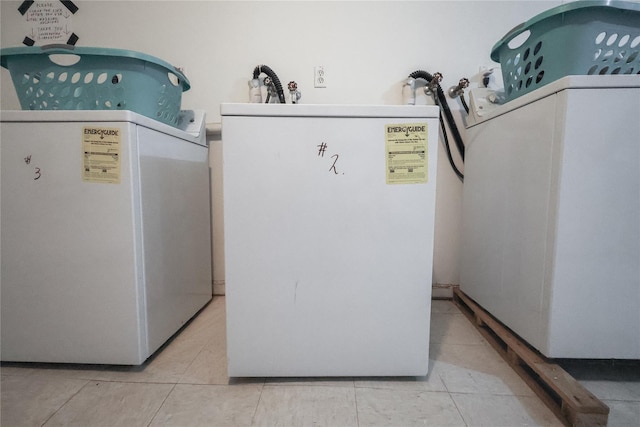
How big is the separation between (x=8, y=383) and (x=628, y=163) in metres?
1.82

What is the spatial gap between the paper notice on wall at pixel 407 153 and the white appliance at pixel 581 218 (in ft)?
1.18

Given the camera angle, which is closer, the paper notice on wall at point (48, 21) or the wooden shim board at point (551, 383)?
the wooden shim board at point (551, 383)

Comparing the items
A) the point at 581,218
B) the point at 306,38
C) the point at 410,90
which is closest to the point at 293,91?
the point at 306,38

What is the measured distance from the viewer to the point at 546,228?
2.39 ft

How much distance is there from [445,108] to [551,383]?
3.74 ft

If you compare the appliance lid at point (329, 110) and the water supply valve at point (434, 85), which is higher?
the water supply valve at point (434, 85)

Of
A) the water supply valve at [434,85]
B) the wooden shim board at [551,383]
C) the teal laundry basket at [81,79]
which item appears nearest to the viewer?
the wooden shim board at [551,383]

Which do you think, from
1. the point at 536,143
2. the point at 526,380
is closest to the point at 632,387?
the point at 526,380

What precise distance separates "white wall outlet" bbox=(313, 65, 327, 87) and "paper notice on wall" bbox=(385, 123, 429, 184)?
2.55 ft

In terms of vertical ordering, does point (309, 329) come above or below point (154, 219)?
below

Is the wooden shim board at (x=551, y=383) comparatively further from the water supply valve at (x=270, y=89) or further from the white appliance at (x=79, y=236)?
the water supply valve at (x=270, y=89)

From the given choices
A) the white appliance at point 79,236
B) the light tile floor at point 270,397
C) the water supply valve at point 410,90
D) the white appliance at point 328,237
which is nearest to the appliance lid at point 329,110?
the white appliance at point 328,237

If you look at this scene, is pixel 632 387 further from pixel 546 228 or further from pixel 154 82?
pixel 154 82

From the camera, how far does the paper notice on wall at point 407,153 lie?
2.24 feet
